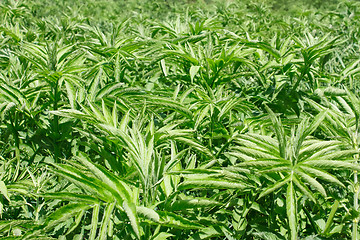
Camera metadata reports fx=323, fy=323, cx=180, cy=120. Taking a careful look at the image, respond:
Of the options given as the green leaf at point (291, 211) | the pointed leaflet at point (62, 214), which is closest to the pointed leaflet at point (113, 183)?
the pointed leaflet at point (62, 214)

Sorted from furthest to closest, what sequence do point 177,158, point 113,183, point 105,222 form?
point 177,158 → point 113,183 → point 105,222

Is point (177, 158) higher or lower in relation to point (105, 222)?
higher

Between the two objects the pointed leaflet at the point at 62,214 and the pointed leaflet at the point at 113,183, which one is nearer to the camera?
the pointed leaflet at the point at 62,214

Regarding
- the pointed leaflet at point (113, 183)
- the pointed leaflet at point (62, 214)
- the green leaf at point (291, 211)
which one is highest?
the green leaf at point (291, 211)

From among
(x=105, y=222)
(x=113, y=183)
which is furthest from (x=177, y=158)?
(x=105, y=222)

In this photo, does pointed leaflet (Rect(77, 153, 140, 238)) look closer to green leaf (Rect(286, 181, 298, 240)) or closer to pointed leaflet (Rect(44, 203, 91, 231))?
pointed leaflet (Rect(44, 203, 91, 231))

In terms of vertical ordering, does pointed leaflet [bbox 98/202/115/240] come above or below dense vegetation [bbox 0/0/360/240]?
below

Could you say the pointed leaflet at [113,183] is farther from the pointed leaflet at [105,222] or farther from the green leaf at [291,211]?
the green leaf at [291,211]

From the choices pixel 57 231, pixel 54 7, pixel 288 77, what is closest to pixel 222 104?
pixel 288 77

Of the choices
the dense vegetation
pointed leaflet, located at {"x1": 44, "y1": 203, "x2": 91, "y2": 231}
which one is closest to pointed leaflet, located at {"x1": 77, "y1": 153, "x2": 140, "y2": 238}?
the dense vegetation

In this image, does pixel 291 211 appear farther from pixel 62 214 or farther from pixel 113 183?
pixel 62 214

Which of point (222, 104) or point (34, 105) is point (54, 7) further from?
point (222, 104)

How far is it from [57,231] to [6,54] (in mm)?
1566

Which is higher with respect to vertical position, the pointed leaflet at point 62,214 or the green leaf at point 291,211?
the green leaf at point 291,211
